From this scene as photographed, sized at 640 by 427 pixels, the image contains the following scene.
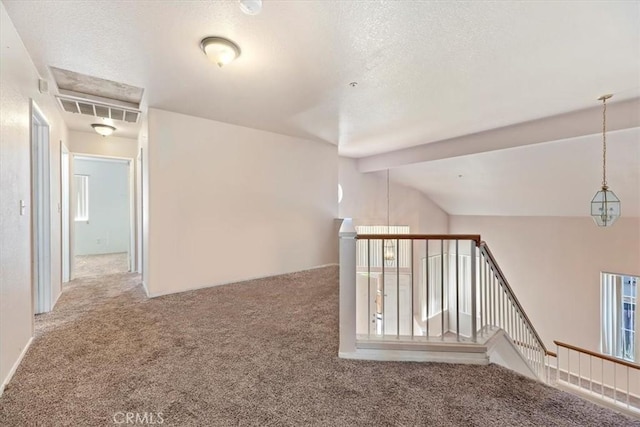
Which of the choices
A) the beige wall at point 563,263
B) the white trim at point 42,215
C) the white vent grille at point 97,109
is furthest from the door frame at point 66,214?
the beige wall at point 563,263

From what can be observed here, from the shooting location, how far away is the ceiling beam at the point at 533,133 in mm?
3234

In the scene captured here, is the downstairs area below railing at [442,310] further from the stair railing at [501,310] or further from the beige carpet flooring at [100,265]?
the beige carpet flooring at [100,265]

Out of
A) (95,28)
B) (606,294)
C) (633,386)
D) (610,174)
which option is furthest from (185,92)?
(633,386)

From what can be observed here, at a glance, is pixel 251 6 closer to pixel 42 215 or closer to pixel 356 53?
pixel 356 53

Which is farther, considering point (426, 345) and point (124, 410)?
point (426, 345)

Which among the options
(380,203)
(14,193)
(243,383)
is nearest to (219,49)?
(14,193)

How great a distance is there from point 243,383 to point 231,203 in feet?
9.27

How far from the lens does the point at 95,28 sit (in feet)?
6.45

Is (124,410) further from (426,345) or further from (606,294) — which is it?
(606,294)

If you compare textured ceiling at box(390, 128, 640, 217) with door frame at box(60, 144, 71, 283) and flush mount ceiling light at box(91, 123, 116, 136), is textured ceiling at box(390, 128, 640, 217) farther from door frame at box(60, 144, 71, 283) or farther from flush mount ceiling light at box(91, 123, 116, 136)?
door frame at box(60, 144, 71, 283)

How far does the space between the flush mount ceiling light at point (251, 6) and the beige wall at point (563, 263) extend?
6.96 metres

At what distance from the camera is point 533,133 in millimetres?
3904

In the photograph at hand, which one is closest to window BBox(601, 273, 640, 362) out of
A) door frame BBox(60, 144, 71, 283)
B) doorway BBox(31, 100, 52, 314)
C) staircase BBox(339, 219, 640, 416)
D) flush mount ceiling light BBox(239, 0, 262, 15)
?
staircase BBox(339, 219, 640, 416)

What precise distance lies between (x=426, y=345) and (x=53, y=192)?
14.7 ft
